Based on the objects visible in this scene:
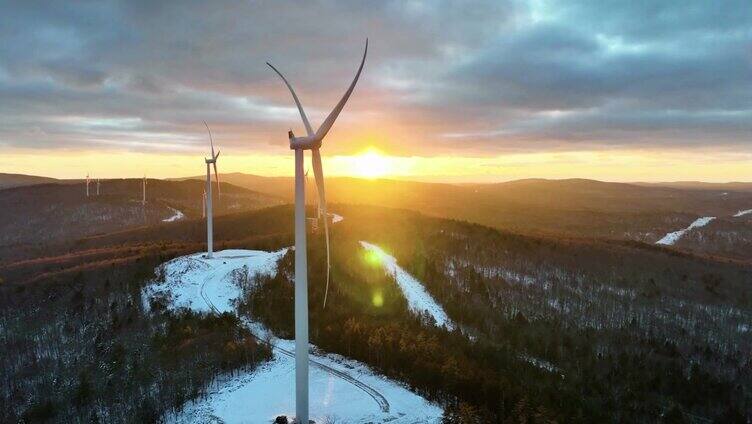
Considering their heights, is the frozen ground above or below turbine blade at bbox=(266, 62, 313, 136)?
below

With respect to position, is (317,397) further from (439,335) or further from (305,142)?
(305,142)

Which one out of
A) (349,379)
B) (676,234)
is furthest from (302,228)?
(676,234)

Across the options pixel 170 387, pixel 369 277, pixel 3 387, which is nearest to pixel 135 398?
pixel 170 387

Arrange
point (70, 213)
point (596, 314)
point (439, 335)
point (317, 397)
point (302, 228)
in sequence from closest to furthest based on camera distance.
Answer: point (302, 228) < point (317, 397) < point (439, 335) < point (596, 314) < point (70, 213)

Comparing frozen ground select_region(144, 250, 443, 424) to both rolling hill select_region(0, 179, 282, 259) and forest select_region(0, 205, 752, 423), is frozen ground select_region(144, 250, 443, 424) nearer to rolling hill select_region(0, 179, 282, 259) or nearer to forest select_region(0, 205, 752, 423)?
forest select_region(0, 205, 752, 423)

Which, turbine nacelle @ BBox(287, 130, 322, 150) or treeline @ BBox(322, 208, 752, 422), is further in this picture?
treeline @ BBox(322, 208, 752, 422)

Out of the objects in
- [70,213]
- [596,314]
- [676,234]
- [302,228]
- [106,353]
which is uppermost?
[302,228]

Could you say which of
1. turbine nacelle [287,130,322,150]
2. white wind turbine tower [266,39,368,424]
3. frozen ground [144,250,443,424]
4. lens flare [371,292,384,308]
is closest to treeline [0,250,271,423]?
frozen ground [144,250,443,424]

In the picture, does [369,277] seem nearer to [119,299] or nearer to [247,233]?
[119,299]

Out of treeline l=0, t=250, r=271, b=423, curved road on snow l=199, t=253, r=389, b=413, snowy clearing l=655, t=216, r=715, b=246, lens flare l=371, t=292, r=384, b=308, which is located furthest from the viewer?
snowy clearing l=655, t=216, r=715, b=246

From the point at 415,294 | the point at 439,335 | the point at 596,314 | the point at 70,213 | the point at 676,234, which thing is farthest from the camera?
the point at 70,213

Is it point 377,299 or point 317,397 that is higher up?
point 377,299
